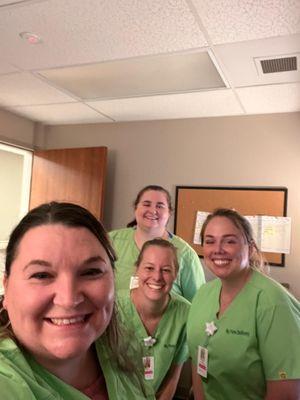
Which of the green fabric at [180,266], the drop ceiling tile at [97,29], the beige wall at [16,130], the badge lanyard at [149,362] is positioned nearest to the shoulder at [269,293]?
the badge lanyard at [149,362]

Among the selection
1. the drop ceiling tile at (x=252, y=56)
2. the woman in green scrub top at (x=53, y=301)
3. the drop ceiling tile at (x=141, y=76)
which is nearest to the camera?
the woman in green scrub top at (x=53, y=301)

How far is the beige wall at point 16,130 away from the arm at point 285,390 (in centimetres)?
298

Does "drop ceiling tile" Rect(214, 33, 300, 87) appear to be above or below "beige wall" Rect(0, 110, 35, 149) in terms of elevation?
above

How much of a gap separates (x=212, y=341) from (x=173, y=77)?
1679 millimetres

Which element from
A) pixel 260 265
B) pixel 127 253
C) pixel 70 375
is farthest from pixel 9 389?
pixel 127 253

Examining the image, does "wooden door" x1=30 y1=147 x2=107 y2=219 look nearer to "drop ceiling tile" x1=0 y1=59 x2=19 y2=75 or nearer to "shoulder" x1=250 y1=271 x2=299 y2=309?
"drop ceiling tile" x1=0 y1=59 x2=19 y2=75

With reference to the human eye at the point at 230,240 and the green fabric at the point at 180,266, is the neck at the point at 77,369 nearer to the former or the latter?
the human eye at the point at 230,240

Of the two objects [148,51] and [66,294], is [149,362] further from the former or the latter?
[148,51]

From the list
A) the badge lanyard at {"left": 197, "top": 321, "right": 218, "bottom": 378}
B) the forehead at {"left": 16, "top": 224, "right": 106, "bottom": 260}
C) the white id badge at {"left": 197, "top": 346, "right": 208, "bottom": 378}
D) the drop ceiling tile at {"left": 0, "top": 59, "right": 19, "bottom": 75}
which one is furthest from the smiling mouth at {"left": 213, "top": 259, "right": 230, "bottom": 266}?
the drop ceiling tile at {"left": 0, "top": 59, "right": 19, "bottom": 75}

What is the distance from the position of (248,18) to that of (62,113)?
2134 millimetres

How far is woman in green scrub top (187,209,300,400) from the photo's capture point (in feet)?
4.13

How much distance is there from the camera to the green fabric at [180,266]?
213 centimetres

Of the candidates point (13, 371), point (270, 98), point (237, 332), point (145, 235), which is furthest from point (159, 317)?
point (270, 98)

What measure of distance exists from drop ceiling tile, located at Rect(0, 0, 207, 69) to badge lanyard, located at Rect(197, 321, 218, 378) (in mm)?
1400
